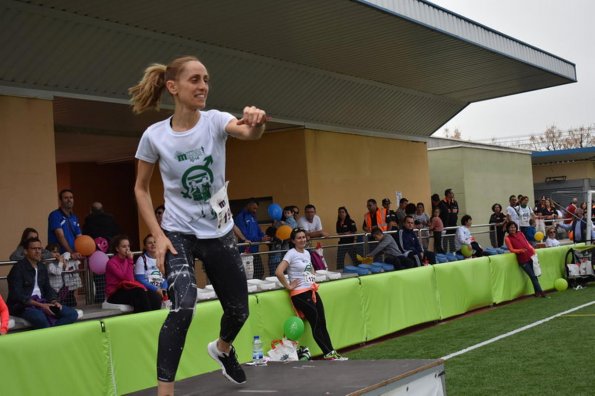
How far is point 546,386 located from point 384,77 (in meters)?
13.5

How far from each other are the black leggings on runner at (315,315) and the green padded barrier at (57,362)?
4.00 meters

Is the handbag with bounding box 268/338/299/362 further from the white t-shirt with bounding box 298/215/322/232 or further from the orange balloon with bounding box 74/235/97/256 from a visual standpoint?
the white t-shirt with bounding box 298/215/322/232

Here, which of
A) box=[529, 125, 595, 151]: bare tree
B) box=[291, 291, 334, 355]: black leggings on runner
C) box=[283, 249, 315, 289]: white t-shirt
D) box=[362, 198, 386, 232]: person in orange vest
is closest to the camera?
box=[291, 291, 334, 355]: black leggings on runner

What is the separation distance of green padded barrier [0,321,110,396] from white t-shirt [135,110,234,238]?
10.5 ft

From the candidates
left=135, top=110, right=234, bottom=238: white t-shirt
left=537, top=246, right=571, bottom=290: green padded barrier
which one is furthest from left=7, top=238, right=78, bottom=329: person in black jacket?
left=537, top=246, right=571, bottom=290: green padded barrier

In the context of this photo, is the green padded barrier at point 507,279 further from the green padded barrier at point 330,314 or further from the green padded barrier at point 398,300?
the green padded barrier at point 330,314

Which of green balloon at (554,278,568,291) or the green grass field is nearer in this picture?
the green grass field

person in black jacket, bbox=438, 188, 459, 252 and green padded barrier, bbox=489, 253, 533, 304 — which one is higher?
person in black jacket, bbox=438, 188, 459, 252

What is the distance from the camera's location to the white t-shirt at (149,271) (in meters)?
11.6

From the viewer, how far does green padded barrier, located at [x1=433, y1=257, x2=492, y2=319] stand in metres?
16.0

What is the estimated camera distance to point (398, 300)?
47.5 ft

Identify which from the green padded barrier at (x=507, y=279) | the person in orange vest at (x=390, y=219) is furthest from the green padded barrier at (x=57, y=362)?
the green padded barrier at (x=507, y=279)

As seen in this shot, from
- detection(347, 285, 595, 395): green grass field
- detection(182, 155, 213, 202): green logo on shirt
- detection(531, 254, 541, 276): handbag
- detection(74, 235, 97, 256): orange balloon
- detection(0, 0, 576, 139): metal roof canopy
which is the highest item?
detection(0, 0, 576, 139): metal roof canopy

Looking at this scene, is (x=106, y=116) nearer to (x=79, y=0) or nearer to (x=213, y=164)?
(x=79, y=0)
